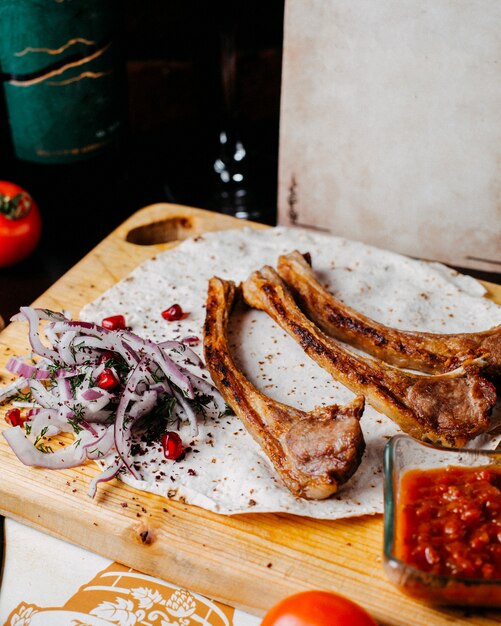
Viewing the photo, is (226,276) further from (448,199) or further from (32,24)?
(32,24)

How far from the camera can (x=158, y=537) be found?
260 cm

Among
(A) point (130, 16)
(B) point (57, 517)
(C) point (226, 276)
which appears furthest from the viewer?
(A) point (130, 16)

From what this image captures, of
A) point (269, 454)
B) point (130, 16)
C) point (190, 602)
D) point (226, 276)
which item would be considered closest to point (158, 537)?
point (190, 602)

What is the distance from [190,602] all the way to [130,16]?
389cm

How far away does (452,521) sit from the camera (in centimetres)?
242

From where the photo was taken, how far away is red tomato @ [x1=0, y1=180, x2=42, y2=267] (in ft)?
13.5

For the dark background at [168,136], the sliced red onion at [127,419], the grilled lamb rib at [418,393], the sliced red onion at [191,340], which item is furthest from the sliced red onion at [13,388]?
the grilled lamb rib at [418,393]

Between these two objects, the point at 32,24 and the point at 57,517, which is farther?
the point at 32,24

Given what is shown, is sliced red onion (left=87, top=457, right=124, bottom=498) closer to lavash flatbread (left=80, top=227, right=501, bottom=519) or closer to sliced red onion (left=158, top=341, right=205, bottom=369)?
lavash flatbread (left=80, top=227, right=501, bottom=519)

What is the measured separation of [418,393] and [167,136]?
10.7 feet

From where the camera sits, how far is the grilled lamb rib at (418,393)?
113 inches

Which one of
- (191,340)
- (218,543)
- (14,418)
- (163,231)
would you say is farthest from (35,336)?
(163,231)

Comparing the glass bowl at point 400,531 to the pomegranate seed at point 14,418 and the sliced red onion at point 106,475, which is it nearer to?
the sliced red onion at point 106,475

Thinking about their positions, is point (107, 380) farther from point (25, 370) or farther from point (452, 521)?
point (452, 521)
